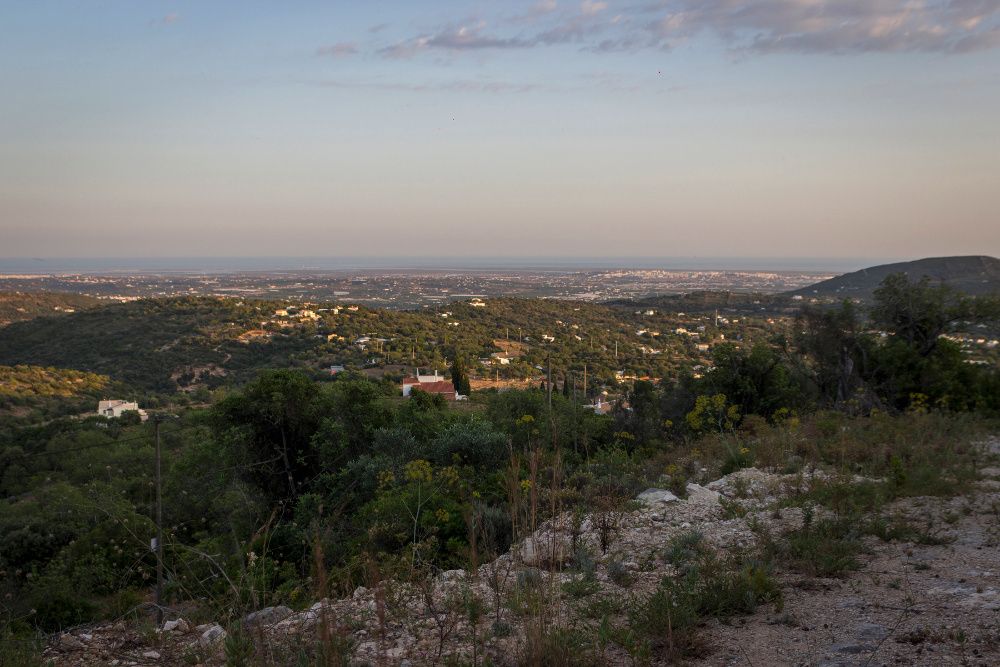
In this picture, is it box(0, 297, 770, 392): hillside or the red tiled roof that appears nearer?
the red tiled roof

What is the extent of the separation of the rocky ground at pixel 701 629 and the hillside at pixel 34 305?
6757cm

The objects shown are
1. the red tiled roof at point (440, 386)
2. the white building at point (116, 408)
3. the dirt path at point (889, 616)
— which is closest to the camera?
the dirt path at point (889, 616)

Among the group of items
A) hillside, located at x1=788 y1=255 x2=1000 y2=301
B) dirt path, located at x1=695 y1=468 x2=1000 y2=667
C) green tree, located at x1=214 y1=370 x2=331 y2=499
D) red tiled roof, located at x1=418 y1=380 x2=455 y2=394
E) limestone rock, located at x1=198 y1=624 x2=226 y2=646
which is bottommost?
red tiled roof, located at x1=418 y1=380 x2=455 y2=394

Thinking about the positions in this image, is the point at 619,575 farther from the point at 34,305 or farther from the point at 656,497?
the point at 34,305

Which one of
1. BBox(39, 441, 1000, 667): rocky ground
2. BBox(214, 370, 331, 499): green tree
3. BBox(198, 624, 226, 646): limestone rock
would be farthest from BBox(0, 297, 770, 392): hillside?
BBox(198, 624, 226, 646): limestone rock

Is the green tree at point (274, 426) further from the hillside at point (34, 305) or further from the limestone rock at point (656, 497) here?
the hillside at point (34, 305)

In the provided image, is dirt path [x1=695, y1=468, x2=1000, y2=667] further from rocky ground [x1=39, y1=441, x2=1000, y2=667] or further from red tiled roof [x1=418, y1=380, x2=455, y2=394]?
red tiled roof [x1=418, y1=380, x2=455, y2=394]

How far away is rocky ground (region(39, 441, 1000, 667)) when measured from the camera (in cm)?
294

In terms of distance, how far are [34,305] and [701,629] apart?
264 ft

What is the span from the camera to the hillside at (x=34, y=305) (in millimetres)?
60328

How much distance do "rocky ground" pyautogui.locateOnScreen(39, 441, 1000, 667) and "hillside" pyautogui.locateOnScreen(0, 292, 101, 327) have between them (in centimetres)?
6757

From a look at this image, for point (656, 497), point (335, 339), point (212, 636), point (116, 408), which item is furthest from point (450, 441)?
point (335, 339)

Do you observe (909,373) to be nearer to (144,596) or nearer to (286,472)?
(286,472)

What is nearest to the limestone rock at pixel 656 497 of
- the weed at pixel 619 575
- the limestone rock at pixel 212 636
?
the weed at pixel 619 575
